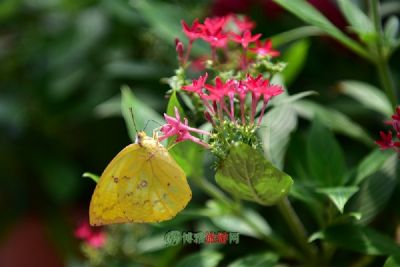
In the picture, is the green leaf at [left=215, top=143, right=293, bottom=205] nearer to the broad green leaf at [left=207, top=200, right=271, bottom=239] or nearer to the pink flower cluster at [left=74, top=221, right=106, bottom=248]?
the broad green leaf at [left=207, top=200, right=271, bottom=239]

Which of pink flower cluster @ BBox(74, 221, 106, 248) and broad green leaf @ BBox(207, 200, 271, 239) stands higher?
broad green leaf @ BBox(207, 200, 271, 239)

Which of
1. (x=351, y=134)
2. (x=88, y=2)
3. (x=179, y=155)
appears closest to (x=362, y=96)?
(x=351, y=134)

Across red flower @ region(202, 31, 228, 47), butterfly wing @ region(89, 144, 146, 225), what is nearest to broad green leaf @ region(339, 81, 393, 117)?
red flower @ region(202, 31, 228, 47)

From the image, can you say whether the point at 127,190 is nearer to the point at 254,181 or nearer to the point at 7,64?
the point at 254,181

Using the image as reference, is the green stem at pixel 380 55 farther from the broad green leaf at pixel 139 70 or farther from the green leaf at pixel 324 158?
the broad green leaf at pixel 139 70

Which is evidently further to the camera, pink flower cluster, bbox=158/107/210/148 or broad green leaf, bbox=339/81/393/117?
broad green leaf, bbox=339/81/393/117

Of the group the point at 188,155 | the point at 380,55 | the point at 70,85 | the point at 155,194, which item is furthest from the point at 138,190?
the point at 70,85

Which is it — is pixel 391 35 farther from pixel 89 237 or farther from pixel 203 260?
pixel 89 237
